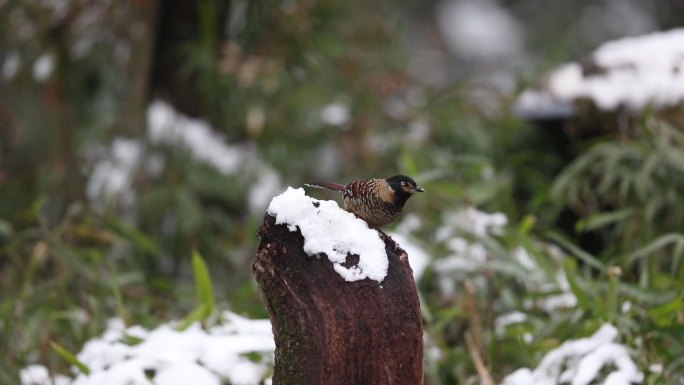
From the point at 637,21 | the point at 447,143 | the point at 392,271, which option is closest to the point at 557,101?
the point at 447,143

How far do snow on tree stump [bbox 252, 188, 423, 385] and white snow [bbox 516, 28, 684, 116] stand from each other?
1.79m

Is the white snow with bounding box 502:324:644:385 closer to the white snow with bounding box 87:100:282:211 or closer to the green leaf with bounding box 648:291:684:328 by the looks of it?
the green leaf with bounding box 648:291:684:328

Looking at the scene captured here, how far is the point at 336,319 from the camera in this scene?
5.07 ft

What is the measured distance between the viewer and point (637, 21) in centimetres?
880

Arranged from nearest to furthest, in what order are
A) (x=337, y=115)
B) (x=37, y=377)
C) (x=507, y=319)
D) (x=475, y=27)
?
(x=37, y=377)
(x=507, y=319)
(x=337, y=115)
(x=475, y=27)

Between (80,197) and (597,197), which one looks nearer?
(597,197)

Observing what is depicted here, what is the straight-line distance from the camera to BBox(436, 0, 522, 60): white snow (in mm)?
11078

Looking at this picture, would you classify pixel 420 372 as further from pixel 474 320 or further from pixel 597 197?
pixel 597 197

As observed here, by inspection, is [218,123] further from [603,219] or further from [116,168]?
[603,219]

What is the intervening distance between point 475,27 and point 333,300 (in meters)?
10.2

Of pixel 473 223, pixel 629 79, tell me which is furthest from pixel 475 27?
pixel 473 223

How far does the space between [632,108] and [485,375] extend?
60.0 inches

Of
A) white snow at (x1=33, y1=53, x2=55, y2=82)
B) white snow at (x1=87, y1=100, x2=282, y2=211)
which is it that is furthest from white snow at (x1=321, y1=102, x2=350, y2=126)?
white snow at (x1=33, y1=53, x2=55, y2=82)

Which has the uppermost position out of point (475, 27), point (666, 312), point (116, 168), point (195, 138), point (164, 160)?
point (475, 27)
